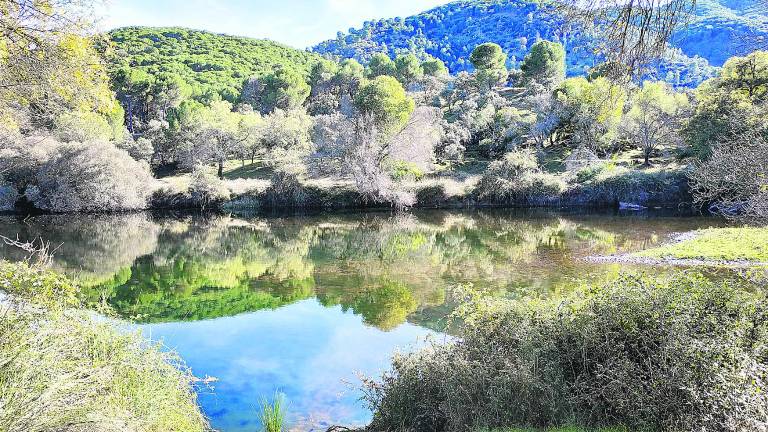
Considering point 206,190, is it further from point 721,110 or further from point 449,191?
point 721,110

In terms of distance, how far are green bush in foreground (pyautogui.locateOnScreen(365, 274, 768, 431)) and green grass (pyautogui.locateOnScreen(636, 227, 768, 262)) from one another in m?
14.8

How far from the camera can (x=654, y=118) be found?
47.8 m

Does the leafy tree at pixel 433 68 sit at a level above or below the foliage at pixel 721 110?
above

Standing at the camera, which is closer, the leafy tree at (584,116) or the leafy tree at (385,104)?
the leafy tree at (385,104)

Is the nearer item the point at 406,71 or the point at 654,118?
the point at 654,118

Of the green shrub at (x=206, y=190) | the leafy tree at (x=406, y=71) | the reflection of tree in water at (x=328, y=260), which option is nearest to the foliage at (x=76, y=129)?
the green shrub at (x=206, y=190)

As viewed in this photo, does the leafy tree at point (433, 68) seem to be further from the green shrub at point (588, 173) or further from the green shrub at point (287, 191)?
the green shrub at point (287, 191)

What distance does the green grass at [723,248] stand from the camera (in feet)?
64.4

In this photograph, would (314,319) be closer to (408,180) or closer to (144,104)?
(408,180)

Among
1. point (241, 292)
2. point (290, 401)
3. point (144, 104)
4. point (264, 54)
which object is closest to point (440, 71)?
point (144, 104)

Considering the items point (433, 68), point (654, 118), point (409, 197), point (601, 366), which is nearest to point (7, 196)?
point (409, 197)

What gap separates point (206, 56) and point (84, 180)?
82.8m

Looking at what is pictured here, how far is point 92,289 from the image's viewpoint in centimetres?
1995

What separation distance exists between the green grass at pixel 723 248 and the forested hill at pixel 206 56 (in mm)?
74777
